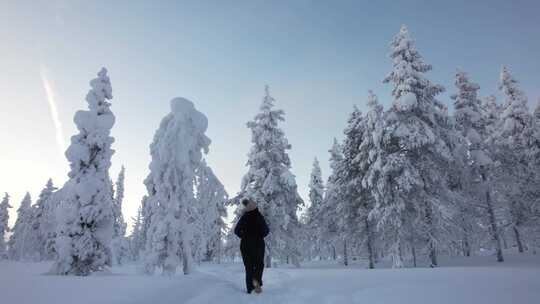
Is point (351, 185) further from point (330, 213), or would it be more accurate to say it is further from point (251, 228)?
point (251, 228)

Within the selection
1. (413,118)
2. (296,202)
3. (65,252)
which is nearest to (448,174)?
(413,118)

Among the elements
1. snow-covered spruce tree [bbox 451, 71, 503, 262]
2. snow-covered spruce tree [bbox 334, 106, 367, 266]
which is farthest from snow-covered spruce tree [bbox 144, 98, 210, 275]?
snow-covered spruce tree [bbox 451, 71, 503, 262]

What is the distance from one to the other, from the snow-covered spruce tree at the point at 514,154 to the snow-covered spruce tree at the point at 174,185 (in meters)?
24.7

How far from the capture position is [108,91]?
63.1 ft

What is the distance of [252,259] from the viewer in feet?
25.8

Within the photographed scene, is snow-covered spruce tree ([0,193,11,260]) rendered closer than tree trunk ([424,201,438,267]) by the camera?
No

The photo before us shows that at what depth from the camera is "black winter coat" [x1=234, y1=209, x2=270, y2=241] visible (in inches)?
321

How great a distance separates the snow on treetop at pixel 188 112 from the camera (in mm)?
20484

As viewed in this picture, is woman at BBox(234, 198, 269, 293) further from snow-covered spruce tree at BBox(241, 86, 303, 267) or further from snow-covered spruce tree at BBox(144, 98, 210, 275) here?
snow-covered spruce tree at BBox(241, 86, 303, 267)

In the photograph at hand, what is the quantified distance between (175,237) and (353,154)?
59.1 feet

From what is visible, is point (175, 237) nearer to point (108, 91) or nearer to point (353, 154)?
point (108, 91)

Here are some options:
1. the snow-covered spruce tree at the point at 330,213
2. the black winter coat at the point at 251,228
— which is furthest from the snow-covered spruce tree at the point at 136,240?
the black winter coat at the point at 251,228

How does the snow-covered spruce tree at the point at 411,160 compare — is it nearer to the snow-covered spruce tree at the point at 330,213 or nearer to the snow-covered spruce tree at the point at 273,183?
the snow-covered spruce tree at the point at 273,183

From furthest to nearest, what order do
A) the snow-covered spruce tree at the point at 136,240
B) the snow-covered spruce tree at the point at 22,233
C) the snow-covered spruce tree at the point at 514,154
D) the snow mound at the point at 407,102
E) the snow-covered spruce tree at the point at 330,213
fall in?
the snow-covered spruce tree at the point at 136,240, the snow-covered spruce tree at the point at 22,233, the snow-covered spruce tree at the point at 330,213, the snow-covered spruce tree at the point at 514,154, the snow mound at the point at 407,102
